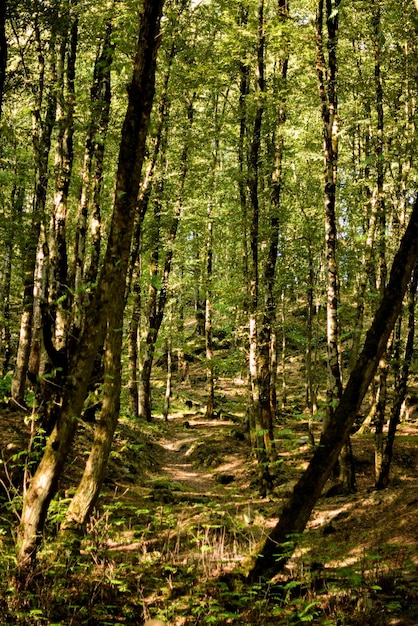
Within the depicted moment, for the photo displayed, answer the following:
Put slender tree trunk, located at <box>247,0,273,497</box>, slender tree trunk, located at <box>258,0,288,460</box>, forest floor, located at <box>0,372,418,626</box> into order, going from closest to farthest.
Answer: forest floor, located at <box>0,372,418,626</box>, slender tree trunk, located at <box>247,0,273,497</box>, slender tree trunk, located at <box>258,0,288,460</box>

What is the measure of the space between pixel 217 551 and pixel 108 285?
4.22 meters

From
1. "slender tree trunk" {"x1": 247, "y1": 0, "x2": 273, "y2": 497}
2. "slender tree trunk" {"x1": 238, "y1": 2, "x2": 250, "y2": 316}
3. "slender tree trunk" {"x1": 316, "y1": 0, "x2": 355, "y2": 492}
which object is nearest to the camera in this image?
"slender tree trunk" {"x1": 316, "y1": 0, "x2": 355, "y2": 492}

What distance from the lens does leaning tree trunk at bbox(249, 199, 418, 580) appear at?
217 inches

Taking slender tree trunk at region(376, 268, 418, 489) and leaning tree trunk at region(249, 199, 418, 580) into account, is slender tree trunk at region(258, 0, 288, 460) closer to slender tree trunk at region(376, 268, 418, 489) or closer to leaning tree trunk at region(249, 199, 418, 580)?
slender tree trunk at region(376, 268, 418, 489)

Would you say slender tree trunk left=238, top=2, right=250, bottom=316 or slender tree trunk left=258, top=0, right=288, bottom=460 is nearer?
slender tree trunk left=258, top=0, right=288, bottom=460

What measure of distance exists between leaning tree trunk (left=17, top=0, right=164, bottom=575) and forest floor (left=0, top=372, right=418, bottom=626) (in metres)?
0.33

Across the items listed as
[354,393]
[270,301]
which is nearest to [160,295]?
[270,301]

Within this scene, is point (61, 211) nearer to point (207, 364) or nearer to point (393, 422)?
point (393, 422)

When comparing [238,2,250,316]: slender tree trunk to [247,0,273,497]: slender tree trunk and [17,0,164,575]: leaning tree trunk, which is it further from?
[17,0,164,575]: leaning tree trunk

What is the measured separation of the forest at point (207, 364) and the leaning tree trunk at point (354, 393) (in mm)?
25

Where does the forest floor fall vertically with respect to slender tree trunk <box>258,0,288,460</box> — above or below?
below

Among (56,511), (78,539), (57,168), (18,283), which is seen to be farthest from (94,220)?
(18,283)

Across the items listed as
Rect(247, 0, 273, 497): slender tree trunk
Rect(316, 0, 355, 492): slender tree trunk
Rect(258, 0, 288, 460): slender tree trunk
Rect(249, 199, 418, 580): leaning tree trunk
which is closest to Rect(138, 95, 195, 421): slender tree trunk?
Rect(258, 0, 288, 460): slender tree trunk

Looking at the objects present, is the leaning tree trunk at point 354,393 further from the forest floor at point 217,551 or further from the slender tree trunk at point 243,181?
the slender tree trunk at point 243,181
